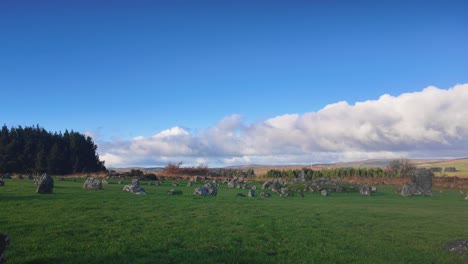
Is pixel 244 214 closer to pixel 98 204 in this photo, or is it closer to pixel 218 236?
pixel 218 236

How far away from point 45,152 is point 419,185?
80705 mm

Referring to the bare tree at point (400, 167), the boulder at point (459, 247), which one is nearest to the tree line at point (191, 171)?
the bare tree at point (400, 167)

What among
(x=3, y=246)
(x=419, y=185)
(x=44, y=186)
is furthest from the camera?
(x=419, y=185)

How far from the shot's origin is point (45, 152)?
91562 mm

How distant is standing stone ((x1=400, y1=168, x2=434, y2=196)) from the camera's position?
4881cm

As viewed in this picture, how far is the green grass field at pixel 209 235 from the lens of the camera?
12922mm

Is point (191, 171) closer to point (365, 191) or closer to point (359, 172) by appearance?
point (359, 172)

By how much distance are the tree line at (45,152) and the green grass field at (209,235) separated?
72089mm

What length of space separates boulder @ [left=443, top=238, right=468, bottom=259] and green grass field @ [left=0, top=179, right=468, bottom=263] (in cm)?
37

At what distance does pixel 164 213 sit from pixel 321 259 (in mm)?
11641

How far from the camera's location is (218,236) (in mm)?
16234

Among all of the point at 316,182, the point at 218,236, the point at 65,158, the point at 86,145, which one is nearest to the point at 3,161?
the point at 65,158

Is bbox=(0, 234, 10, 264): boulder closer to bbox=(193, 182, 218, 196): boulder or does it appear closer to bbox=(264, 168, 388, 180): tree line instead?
bbox=(193, 182, 218, 196): boulder

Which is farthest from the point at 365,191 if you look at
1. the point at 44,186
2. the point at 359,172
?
the point at 359,172
